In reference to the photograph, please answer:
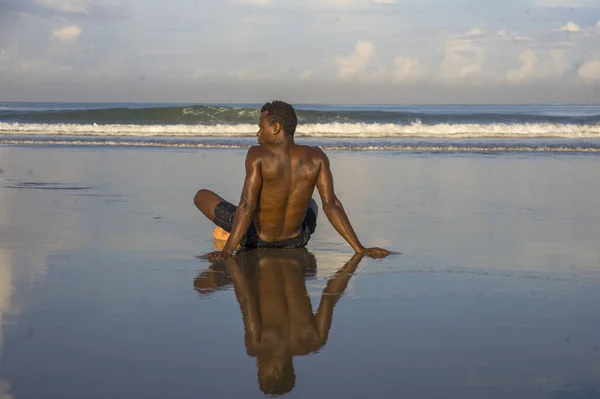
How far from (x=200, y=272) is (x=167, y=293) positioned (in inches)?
29.2

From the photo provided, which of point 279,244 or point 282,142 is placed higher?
point 282,142

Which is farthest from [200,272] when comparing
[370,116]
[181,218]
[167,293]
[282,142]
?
[370,116]

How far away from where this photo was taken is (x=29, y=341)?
157 inches

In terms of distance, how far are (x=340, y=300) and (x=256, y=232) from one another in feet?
6.18

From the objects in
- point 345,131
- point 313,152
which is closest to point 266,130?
point 313,152

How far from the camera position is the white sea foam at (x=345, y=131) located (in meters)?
27.7

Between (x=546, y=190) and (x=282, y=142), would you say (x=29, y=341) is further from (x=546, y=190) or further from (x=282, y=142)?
(x=546, y=190)

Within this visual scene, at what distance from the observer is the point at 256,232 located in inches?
266

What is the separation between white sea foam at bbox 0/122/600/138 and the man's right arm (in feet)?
66.8

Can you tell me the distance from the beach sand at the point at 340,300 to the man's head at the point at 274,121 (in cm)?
100

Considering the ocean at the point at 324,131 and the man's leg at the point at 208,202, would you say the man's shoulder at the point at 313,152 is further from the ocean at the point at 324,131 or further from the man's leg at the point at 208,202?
the ocean at the point at 324,131

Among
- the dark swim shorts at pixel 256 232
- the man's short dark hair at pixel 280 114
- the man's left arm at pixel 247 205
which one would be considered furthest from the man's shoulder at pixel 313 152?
the dark swim shorts at pixel 256 232

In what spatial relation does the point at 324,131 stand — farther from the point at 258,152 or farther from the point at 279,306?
the point at 279,306

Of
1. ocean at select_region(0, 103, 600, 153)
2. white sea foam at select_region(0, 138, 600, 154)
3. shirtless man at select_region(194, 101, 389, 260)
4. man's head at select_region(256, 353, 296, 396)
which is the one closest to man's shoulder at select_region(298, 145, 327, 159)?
shirtless man at select_region(194, 101, 389, 260)
